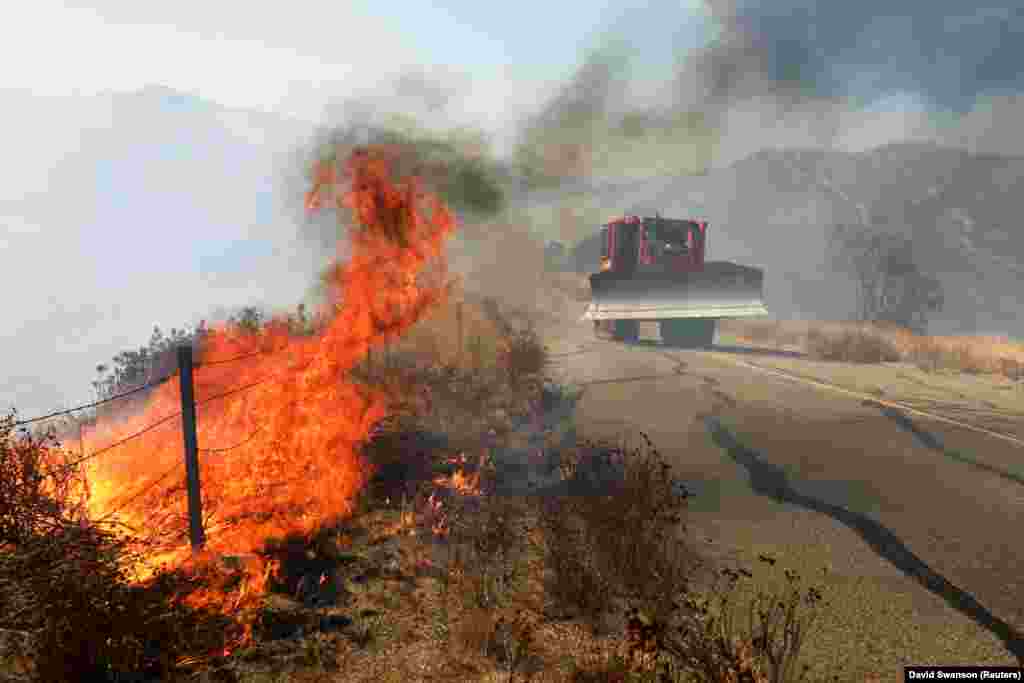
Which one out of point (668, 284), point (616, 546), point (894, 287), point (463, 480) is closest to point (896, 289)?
point (894, 287)

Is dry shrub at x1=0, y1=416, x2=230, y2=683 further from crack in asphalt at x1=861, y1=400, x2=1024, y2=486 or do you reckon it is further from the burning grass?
crack in asphalt at x1=861, y1=400, x2=1024, y2=486

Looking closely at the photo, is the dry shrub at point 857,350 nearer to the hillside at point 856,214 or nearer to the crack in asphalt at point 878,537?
the crack in asphalt at point 878,537

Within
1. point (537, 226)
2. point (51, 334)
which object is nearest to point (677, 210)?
point (537, 226)

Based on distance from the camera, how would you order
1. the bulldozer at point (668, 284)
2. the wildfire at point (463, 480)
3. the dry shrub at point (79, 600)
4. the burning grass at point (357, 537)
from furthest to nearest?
the bulldozer at point (668, 284) → the wildfire at point (463, 480) → the burning grass at point (357, 537) → the dry shrub at point (79, 600)

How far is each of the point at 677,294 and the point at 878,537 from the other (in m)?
11.8

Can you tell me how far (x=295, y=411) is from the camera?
644cm

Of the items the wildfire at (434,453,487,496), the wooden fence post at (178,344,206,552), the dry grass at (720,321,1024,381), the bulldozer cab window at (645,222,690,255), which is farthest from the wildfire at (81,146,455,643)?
the dry grass at (720,321,1024,381)

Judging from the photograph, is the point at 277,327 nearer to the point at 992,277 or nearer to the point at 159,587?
the point at 159,587

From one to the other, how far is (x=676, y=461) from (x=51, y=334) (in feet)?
232

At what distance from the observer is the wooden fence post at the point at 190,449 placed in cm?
455

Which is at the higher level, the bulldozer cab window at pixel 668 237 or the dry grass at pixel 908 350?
the bulldozer cab window at pixel 668 237

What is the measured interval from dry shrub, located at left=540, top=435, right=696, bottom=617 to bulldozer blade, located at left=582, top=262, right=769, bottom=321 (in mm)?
10318

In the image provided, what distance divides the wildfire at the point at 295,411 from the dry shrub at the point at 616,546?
232 cm

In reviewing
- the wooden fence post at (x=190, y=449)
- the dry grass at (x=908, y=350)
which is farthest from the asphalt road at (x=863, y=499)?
the dry grass at (x=908, y=350)
